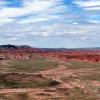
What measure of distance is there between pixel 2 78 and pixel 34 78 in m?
3.81

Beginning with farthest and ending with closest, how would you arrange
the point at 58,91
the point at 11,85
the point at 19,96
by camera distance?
the point at 11,85
the point at 58,91
the point at 19,96

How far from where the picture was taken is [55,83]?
39312mm

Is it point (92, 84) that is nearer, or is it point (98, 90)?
point (98, 90)

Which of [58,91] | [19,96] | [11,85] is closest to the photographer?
[19,96]

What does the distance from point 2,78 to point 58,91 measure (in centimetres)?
1008

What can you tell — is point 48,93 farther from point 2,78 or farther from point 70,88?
point 2,78

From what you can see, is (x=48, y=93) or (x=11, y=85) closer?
(x=48, y=93)

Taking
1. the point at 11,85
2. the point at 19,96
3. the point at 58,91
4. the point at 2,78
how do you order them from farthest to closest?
the point at 2,78 < the point at 11,85 < the point at 58,91 < the point at 19,96

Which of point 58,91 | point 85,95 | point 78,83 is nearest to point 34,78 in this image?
point 78,83

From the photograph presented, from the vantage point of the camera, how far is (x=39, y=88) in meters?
37.0

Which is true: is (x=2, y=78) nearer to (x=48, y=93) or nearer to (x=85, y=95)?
(x=48, y=93)

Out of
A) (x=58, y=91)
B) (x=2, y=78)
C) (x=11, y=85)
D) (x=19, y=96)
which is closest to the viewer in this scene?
(x=19, y=96)

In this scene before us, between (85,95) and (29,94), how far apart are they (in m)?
5.09

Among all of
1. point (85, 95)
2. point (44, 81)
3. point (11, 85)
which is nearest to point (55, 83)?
point (44, 81)
